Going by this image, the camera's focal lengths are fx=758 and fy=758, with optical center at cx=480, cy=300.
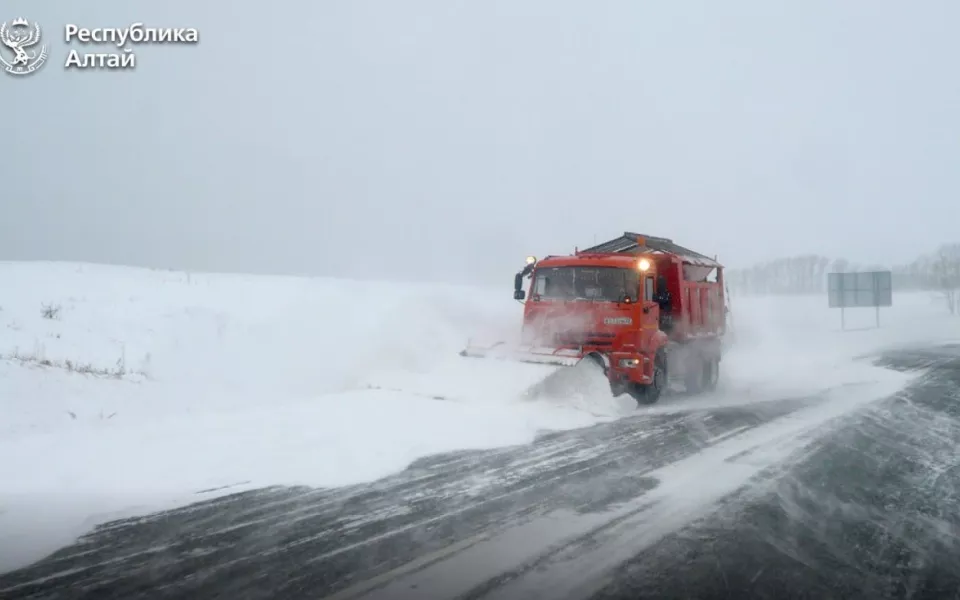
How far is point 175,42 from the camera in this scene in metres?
13.0

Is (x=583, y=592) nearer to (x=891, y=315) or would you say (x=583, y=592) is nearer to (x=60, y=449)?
(x=60, y=449)

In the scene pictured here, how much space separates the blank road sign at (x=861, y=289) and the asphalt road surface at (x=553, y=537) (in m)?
37.0

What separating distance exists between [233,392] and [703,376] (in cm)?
1004

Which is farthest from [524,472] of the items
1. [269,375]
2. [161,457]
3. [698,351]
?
[698,351]

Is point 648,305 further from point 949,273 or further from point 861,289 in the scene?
point 949,273

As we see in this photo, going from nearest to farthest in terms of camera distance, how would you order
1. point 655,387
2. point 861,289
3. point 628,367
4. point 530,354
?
1. point 530,354
2. point 628,367
3. point 655,387
4. point 861,289

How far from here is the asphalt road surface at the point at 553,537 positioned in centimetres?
471

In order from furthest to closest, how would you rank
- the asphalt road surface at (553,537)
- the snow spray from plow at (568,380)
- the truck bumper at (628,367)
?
1. the truck bumper at (628,367)
2. the snow spray from plow at (568,380)
3. the asphalt road surface at (553,537)

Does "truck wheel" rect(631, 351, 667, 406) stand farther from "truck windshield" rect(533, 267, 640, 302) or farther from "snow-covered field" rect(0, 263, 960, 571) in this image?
"truck windshield" rect(533, 267, 640, 302)

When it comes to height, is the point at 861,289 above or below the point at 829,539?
above

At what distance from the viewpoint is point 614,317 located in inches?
524

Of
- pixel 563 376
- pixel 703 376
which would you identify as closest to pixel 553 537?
pixel 563 376

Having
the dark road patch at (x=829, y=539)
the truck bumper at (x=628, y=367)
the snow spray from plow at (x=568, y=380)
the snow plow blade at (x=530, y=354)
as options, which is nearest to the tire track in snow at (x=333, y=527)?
the dark road patch at (x=829, y=539)

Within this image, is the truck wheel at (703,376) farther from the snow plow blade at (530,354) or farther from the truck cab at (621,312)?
the snow plow blade at (530,354)
